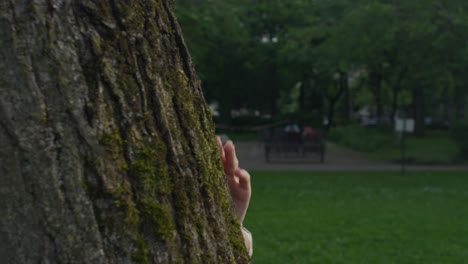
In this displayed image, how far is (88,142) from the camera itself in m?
1.33

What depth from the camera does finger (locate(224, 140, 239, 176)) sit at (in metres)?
1.95

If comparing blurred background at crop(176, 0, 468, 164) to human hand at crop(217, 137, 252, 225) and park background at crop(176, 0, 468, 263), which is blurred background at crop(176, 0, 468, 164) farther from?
human hand at crop(217, 137, 252, 225)

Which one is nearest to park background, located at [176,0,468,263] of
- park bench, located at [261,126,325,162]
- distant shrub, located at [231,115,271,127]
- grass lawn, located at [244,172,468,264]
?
grass lawn, located at [244,172,468,264]

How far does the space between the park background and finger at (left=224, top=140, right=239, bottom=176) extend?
5.06m

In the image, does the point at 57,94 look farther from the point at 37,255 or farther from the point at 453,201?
the point at 453,201

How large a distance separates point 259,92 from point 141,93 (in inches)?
1474

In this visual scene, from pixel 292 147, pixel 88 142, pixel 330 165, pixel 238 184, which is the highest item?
pixel 88 142

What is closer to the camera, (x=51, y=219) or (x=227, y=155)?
(x=51, y=219)

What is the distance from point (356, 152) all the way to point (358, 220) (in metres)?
16.0

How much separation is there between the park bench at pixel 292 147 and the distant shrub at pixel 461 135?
4373 millimetres

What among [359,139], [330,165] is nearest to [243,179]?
[330,165]

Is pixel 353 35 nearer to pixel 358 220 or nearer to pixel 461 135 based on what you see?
pixel 461 135

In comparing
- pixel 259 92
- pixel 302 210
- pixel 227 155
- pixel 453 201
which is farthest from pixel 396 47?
pixel 259 92

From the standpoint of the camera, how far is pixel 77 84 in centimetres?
133
